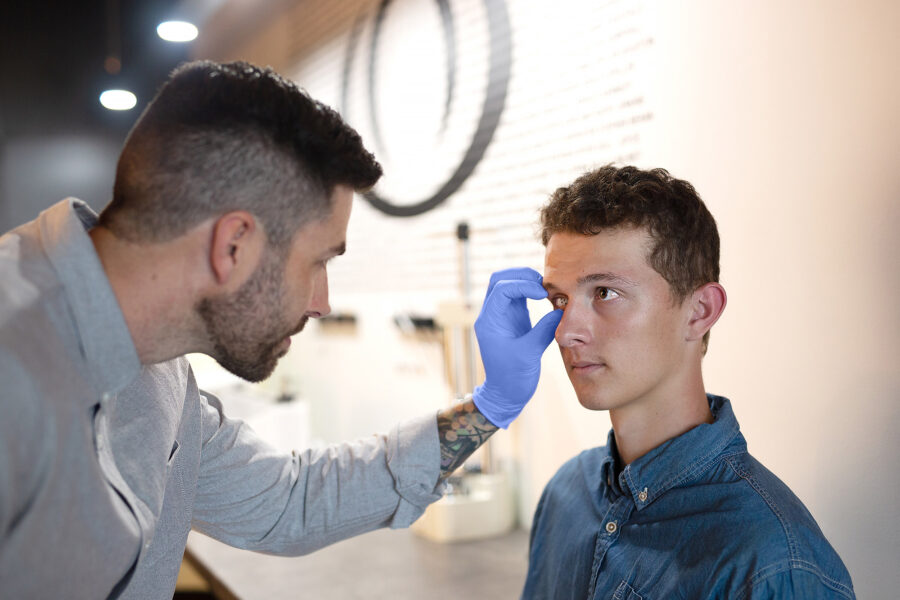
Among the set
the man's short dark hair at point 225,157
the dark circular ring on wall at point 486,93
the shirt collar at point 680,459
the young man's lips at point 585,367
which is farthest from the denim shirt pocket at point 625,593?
the dark circular ring on wall at point 486,93

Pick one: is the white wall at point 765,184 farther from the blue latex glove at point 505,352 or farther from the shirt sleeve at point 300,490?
the shirt sleeve at point 300,490

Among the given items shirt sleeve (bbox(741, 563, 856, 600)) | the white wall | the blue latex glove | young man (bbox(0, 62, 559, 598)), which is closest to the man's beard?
young man (bbox(0, 62, 559, 598))

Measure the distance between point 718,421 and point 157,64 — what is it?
141 inches

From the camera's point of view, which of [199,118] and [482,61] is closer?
[199,118]

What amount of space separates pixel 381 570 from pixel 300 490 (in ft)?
1.85

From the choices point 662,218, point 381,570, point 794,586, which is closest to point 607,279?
point 662,218

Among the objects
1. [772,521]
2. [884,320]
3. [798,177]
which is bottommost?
[772,521]

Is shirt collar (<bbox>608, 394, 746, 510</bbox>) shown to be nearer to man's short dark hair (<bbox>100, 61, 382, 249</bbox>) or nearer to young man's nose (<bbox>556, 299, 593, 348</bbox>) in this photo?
young man's nose (<bbox>556, 299, 593, 348</bbox>)

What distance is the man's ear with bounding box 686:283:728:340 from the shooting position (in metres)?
1.21

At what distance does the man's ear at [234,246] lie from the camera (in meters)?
1.04

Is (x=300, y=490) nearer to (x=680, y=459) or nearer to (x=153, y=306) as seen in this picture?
(x=153, y=306)

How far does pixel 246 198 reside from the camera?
3.49 ft

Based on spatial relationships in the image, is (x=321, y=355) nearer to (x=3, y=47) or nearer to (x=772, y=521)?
(x=3, y=47)

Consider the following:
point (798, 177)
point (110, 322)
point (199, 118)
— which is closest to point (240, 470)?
point (110, 322)
